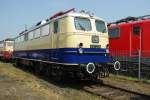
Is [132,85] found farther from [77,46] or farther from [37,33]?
[37,33]

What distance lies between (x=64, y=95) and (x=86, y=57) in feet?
7.35

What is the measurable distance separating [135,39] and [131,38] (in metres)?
0.39

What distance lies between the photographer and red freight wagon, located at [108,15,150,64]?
662 inches

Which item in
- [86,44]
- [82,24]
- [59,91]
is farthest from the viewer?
[82,24]

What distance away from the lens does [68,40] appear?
1284cm

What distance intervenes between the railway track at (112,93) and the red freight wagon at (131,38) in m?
3.81

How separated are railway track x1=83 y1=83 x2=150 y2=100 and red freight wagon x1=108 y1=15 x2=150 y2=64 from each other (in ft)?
12.5

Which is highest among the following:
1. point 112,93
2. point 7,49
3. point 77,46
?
point 7,49

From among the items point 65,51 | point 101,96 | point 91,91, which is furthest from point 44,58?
point 101,96

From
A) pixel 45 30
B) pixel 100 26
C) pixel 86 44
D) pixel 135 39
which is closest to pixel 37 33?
pixel 45 30

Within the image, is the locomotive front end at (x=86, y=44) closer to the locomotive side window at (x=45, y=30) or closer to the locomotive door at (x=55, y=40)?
the locomotive door at (x=55, y=40)

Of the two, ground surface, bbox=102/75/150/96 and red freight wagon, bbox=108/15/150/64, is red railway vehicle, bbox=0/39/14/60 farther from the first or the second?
ground surface, bbox=102/75/150/96

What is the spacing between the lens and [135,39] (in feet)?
57.9

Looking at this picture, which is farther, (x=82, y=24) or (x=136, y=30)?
(x=136, y=30)
